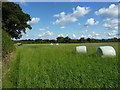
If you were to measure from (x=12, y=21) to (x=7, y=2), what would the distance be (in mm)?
4350

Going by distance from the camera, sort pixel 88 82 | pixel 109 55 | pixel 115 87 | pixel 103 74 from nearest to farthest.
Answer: pixel 115 87, pixel 88 82, pixel 103 74, pixel 109 55

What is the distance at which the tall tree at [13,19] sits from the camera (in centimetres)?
2448

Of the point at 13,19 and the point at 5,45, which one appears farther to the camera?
the point at 13,19

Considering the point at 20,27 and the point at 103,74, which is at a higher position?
the point at 20,27

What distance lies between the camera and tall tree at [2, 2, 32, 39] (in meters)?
24.5

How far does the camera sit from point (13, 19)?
24.0 metres

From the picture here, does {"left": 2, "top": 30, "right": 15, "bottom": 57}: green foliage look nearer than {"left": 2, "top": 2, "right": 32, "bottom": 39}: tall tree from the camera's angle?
Yes

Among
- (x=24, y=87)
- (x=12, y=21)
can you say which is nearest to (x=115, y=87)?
(x=24, y=87)

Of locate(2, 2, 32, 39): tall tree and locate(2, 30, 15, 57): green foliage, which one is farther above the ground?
locate(2, 2, 32, 39): tall tree

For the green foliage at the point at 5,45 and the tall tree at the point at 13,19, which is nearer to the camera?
the green foliage at the point at 5,45

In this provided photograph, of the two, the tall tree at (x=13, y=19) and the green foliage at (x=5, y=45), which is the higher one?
the tall tree at (x=13, y=19)

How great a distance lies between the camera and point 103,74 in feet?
15.6

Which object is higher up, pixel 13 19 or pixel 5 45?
pixel 13 19

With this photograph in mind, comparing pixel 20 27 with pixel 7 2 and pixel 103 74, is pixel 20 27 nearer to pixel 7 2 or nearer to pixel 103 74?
pixel 7 2
